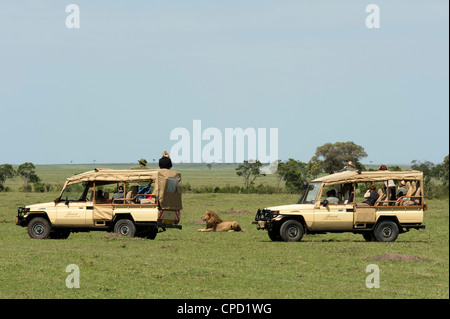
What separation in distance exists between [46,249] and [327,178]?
8.65 meters

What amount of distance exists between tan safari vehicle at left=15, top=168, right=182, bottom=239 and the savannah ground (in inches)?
24.0

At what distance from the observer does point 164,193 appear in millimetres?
25438

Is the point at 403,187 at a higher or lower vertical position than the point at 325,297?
higher

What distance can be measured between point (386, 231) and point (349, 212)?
138 centimetres

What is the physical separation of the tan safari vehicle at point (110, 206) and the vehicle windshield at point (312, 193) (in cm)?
420

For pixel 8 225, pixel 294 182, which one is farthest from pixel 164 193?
pixel 294 182

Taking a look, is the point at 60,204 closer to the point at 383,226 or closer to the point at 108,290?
the point at 383,226

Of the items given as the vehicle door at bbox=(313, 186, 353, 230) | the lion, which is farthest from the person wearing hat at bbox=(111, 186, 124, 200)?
the vehicle door at bbox=(313, 186, 353, 230)

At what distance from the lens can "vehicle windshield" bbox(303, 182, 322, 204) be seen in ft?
80.0

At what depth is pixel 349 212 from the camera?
79.4ft

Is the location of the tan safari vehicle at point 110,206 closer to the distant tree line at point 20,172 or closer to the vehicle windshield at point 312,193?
the vehicle windshield at point 312,193

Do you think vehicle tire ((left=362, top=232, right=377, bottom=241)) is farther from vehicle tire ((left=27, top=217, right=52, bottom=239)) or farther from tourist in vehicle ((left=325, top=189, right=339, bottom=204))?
vehicle tire ((left=27, top=217, right=52, bottom=239))
